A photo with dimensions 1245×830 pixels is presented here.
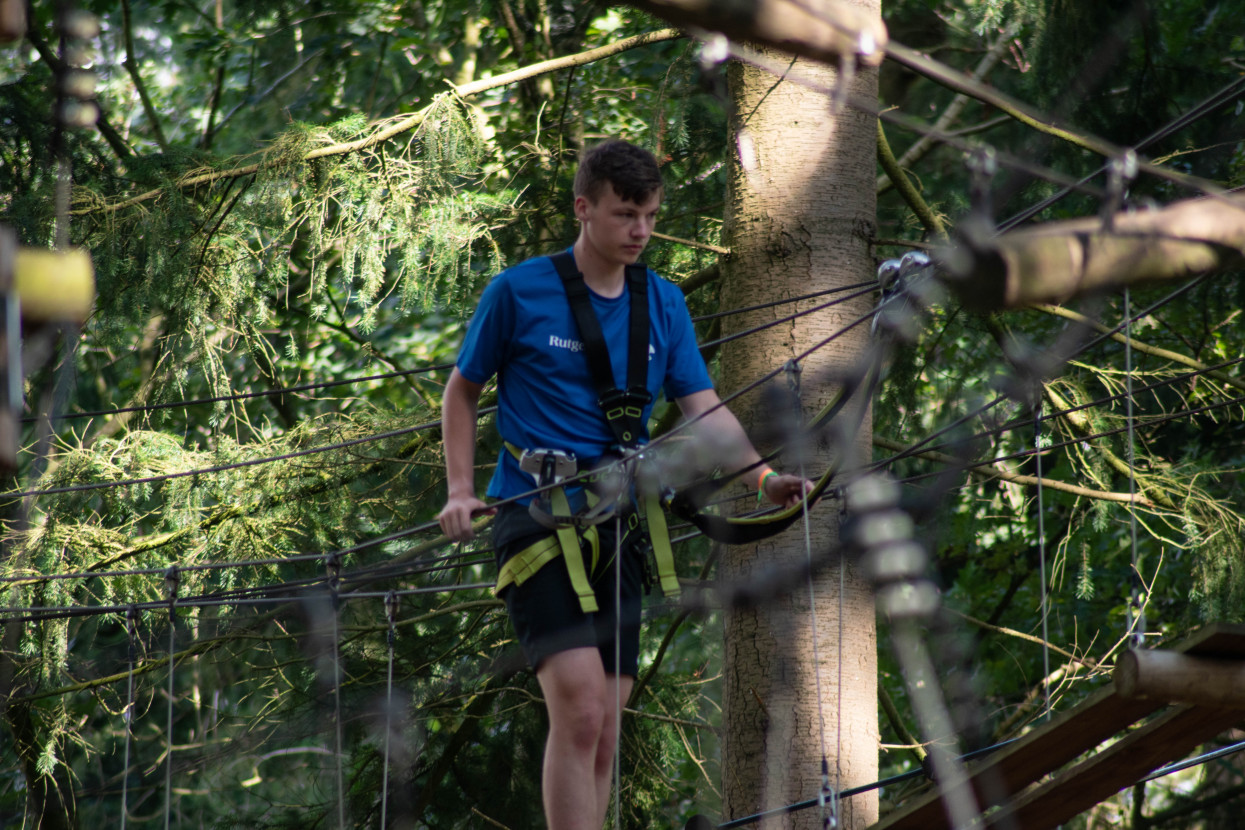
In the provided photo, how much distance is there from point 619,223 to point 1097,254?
3.11 feet

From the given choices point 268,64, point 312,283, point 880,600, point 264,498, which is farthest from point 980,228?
point 268,64

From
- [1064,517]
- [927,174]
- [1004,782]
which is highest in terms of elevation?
[927,174]

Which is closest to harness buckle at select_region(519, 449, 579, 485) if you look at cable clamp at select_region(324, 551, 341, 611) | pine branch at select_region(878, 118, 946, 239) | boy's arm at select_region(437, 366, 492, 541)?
boy's arm at select_region(437, 366, 492, 541)

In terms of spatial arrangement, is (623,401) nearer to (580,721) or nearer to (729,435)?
(729,435)

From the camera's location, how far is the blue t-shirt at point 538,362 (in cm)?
260

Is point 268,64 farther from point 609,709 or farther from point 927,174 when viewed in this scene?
point 609,709

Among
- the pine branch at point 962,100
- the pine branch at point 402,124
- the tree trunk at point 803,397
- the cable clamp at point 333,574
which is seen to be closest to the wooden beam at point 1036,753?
the tree trunk at point 803,397

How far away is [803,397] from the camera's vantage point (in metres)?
3.67

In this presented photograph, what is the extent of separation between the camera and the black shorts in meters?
2.50

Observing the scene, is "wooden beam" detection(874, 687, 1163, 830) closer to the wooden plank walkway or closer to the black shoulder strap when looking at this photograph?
the wooden plank walkway

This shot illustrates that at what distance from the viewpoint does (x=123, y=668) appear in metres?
6.02

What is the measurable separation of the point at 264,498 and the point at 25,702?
1.45 metres

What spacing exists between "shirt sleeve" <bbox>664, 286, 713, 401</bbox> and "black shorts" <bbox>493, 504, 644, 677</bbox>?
0.36 m

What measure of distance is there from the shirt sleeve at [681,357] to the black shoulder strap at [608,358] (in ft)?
0.42
